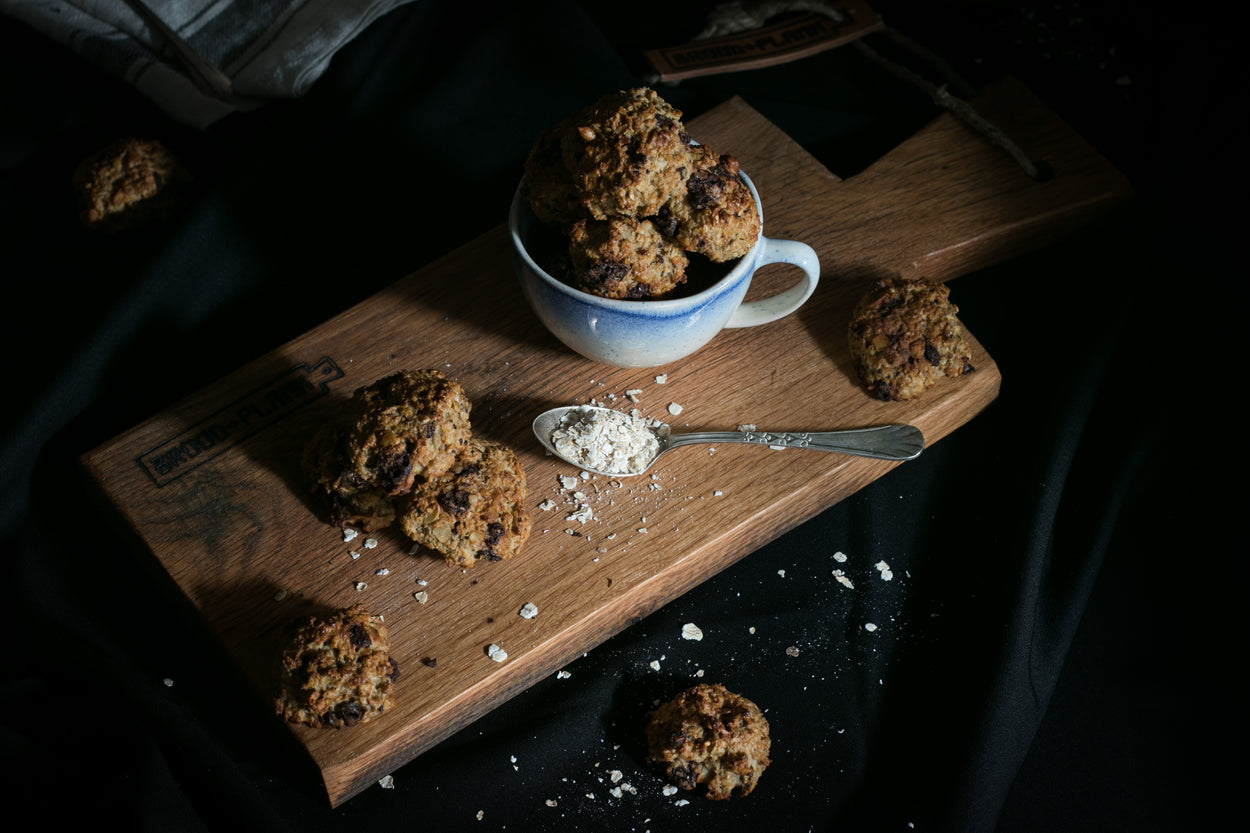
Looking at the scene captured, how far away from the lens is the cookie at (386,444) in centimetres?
161

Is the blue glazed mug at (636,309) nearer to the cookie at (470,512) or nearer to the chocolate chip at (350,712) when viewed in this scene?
the cookie at (470,512)

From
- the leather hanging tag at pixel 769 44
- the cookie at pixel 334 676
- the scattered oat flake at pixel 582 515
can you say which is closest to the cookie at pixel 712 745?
the scattered oat flake at pixel 582 515

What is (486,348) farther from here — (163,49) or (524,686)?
(163,49)

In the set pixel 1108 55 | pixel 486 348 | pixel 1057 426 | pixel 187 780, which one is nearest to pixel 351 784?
pixel 187 780

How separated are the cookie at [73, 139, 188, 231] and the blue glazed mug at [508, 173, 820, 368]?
0.93 meters

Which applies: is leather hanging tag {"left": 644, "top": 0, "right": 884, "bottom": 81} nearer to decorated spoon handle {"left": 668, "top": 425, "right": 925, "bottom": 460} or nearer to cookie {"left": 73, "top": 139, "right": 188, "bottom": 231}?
decorated spoon handle {"left": 668, "top": 425, "right": 925, "bottom": 460}

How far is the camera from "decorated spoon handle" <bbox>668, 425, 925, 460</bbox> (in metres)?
1.79

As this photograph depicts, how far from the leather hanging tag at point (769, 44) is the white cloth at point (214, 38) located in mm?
659

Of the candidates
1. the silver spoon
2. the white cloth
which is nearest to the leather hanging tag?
the white cloth

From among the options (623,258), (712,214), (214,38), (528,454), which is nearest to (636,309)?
(623,258)

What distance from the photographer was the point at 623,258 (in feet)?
5.30

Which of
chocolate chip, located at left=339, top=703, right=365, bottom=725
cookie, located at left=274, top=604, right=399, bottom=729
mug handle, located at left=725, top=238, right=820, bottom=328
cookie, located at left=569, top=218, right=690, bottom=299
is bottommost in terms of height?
chocolate chip, located at left=339, top=703, right=365, bottom=725

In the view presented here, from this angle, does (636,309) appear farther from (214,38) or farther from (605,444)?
(214,38)

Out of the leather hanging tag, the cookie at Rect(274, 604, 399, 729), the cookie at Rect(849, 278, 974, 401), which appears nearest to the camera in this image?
the cookie at Rect(274, 604, 399, 729)
